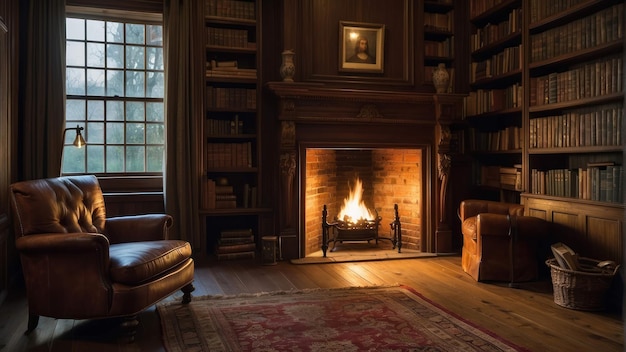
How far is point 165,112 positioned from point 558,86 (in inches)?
145

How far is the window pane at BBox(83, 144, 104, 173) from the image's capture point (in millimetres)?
5145

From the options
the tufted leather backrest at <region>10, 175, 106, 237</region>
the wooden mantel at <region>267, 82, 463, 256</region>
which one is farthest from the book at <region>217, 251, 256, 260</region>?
the tufted leather backrest at <region>10, 175, 106, 237</region>

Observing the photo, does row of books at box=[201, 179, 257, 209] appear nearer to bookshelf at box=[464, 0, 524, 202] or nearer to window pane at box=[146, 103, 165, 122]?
window pane at box=[146, 103, 165, 122]

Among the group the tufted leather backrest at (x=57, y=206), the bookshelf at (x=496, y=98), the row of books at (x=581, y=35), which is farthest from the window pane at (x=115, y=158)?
the row of books at (x=581, y=35)

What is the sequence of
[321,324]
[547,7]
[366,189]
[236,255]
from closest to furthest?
[321,324]
[547,7]
[236,255]
[366,189]

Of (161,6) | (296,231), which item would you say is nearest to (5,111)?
(161,6)

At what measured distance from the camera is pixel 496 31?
5484 mm

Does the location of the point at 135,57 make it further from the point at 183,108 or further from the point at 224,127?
the point at 224,127

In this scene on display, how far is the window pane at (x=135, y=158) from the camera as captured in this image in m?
5.28

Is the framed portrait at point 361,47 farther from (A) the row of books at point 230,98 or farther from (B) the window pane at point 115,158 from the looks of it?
(B) the window pane at point 115,158

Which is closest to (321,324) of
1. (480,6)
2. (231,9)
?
(231,9)

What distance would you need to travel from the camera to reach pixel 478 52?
5.79 m

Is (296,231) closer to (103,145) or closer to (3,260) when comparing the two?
(103,145)

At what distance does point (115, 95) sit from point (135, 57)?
0.45 metres
